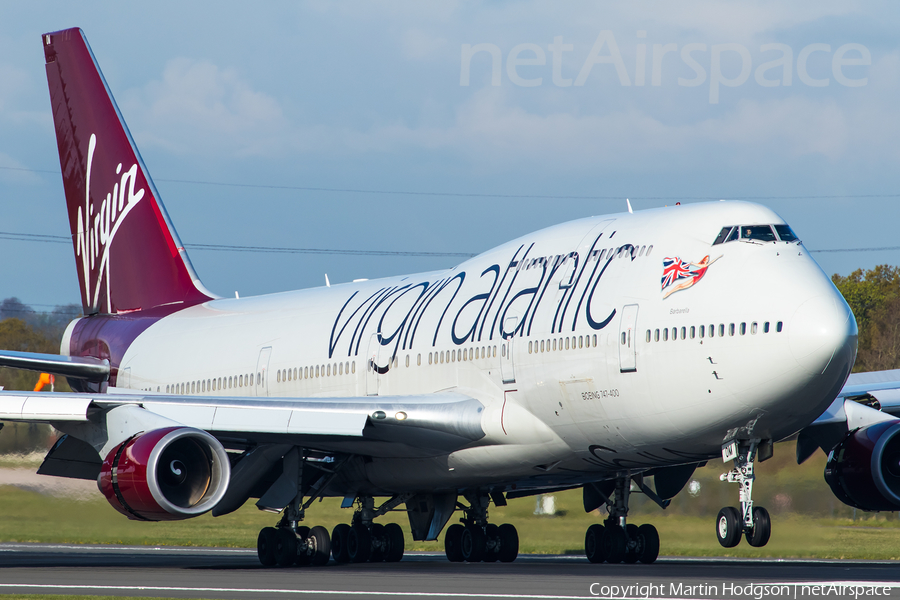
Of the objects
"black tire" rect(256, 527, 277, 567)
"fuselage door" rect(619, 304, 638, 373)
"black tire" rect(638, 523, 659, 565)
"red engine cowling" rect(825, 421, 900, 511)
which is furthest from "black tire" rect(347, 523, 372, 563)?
"red engine cowling" rect(825, 421, 900, 511)

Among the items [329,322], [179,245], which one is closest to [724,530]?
[329,322]

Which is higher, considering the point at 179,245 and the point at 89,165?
the point at 89,165

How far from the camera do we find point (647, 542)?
19.8m

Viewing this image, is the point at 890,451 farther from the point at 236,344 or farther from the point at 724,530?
the point at 236,344

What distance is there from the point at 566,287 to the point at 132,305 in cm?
1386

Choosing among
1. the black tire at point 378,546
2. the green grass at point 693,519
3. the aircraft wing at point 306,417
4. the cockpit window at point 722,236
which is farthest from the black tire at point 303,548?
the cockpit window at point 722,236

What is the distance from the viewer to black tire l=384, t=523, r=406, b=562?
73.0 ft

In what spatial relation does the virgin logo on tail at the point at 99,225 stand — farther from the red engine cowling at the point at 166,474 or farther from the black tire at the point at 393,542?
the red engine cowling at the point at 166,474

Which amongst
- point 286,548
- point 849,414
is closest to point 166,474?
point 286,548

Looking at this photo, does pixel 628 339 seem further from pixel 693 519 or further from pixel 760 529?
pixel 693 519

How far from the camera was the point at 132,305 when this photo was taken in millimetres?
28281

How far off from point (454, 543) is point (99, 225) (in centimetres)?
1193

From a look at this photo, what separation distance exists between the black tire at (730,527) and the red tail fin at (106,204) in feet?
50.5

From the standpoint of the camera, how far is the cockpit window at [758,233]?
15820 mm
